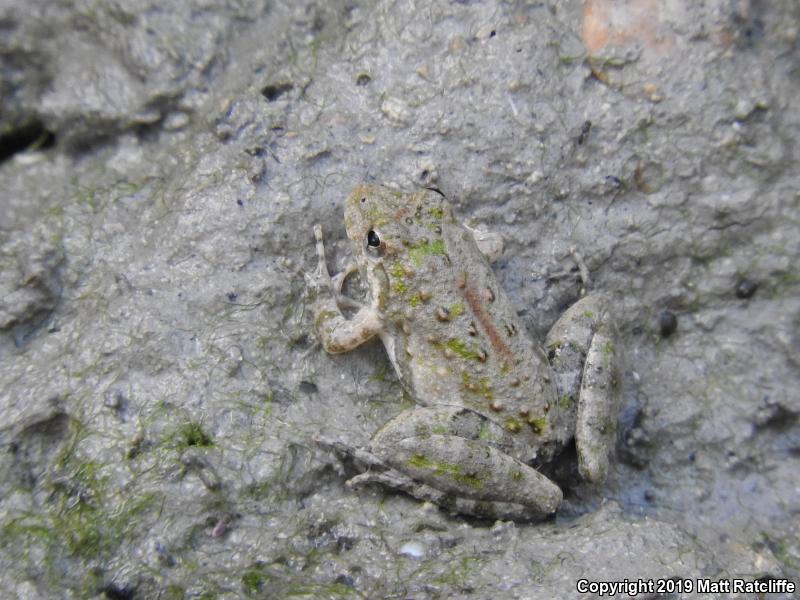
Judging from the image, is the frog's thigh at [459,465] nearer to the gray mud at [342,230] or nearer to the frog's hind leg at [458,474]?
the frog's hind leg at [458,474]

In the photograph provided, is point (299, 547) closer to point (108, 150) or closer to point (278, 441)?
point (278, 441)

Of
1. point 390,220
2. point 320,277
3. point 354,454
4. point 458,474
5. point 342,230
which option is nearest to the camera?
point 458,474

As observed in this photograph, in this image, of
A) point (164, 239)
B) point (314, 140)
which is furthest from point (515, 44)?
point (164, 239)

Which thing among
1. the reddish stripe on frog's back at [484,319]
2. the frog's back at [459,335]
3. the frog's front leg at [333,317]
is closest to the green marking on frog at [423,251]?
the frog's back at [459,335]

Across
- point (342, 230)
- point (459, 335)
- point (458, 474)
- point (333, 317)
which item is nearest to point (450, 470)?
point (458, 474)

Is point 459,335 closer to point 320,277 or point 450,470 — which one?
point 450,470

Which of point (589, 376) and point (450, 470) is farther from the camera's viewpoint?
point (589, 376)
